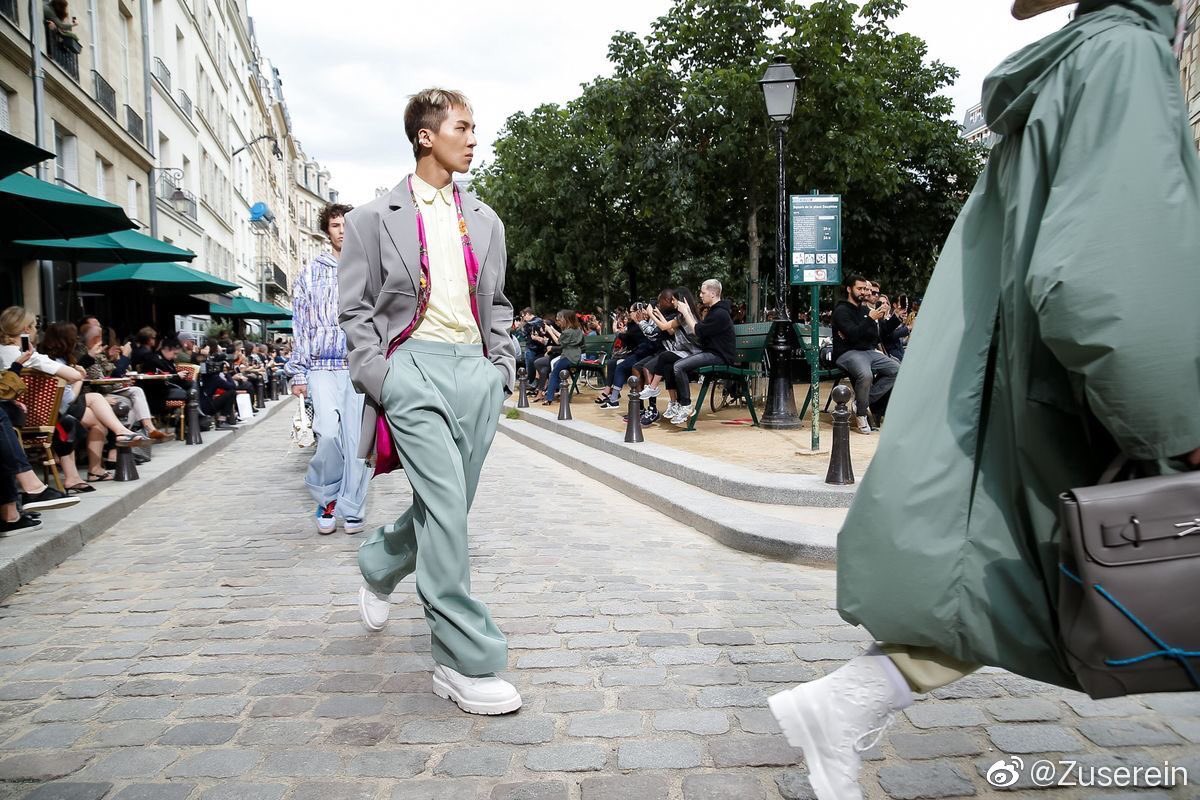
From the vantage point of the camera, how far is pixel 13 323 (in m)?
7.68

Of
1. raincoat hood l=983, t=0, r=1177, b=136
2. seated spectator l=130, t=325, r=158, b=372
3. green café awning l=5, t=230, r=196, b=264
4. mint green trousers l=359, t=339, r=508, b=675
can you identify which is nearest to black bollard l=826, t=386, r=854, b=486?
mint green trousers l=359, t=339, r=508, b=675

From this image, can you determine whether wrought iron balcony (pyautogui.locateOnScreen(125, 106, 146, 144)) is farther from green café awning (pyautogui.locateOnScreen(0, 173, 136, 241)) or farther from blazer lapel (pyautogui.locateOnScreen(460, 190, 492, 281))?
blazer lapel (pyautogui.locateOnScreen(460, 190, 492, 281))

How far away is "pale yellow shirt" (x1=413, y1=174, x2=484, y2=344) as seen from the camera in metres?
3.28

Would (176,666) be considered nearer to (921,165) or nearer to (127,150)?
(127,150)

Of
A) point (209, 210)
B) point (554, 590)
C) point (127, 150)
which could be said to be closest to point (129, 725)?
point (554, 590)

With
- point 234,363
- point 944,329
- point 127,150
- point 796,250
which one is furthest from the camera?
point 127,150

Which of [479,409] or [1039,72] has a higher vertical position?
[1039,72]

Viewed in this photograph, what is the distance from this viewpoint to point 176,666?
3629 mm

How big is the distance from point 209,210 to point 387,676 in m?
33.4

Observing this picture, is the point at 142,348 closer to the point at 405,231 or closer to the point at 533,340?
the point at 533,340

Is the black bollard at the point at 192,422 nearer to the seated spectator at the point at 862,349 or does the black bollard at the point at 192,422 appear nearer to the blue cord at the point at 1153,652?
the seated spectator at the point at 862,349

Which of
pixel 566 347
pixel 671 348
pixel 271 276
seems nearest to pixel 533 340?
pixel 566 347

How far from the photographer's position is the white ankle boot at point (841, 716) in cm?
195

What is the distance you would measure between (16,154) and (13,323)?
1597 millimetres
